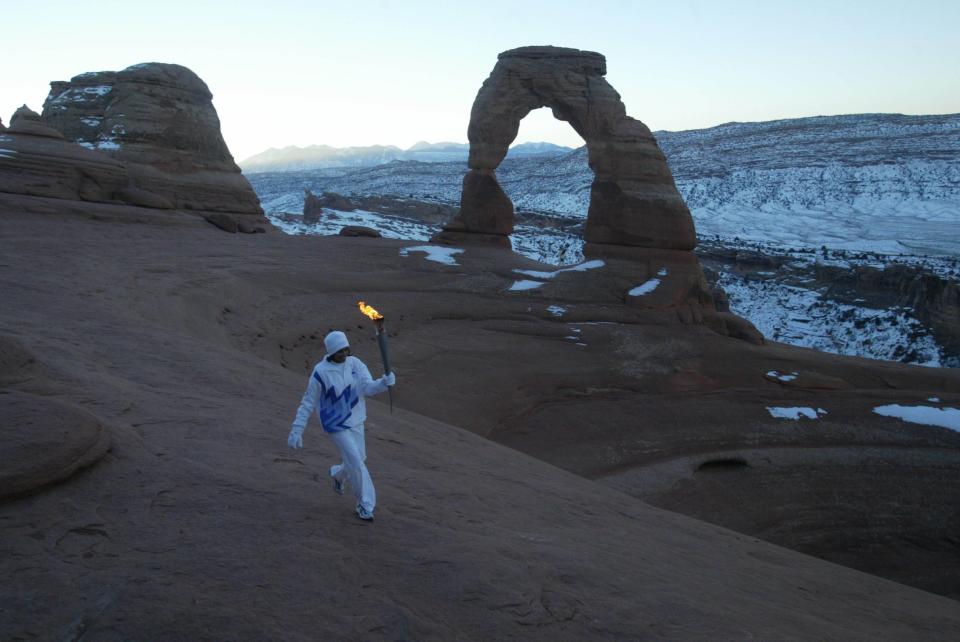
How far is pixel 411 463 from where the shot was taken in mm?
6691

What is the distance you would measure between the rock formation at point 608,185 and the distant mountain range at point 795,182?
31555 millimetres

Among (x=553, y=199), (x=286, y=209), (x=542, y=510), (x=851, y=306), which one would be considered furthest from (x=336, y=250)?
(x=553, y=199)

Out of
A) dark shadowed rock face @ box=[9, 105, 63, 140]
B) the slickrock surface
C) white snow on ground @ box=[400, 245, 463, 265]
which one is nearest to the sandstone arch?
white snow on ground @ box=[400, 245, 463, 265]

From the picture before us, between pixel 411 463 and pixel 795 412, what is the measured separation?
31.0 ft

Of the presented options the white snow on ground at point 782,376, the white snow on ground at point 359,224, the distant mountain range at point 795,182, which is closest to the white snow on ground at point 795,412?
the white snow on ground at point 782,376

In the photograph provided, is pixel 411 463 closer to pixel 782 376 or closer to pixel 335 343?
pixel 335 343

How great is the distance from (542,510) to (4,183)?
16.0 m

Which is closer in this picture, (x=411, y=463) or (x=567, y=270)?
(x=411, y=463)

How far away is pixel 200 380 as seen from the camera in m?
7.36

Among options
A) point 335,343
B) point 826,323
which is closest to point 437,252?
point 335,343

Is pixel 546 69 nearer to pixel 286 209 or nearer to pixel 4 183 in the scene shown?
pixel 4 183

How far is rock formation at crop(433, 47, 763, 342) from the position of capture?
18.0 metres

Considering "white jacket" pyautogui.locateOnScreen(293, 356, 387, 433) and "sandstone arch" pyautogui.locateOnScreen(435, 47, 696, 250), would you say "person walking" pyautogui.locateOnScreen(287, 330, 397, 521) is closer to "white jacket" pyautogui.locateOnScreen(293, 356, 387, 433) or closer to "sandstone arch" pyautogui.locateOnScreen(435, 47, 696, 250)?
"white jacket" pyautogui.locateOnScreen(293, 356, 387, 433)

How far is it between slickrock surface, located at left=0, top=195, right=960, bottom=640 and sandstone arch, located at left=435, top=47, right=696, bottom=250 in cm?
269
